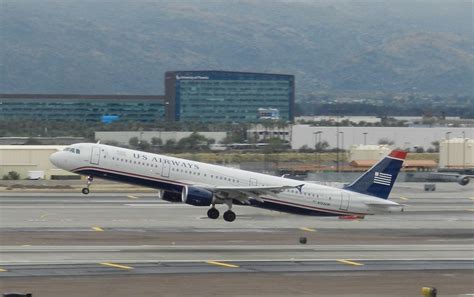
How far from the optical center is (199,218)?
65562 millimetres

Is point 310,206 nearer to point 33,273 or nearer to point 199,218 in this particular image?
point 199,218

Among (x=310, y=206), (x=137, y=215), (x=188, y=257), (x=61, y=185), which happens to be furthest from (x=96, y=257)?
(x=61, y=185)

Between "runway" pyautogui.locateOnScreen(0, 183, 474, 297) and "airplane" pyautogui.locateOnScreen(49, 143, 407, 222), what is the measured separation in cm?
162

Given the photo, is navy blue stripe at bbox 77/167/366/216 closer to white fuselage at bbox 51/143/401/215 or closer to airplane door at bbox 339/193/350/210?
white fuselage at bbox 51/143/401/215

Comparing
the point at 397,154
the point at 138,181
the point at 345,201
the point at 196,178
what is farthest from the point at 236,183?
the point at 397,154

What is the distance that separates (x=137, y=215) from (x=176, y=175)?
11083 millimetres

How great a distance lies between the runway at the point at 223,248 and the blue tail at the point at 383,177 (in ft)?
8.01

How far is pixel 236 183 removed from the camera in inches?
2288

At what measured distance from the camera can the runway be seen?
40562mm

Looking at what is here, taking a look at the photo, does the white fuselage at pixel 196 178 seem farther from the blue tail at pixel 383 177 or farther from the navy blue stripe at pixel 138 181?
the blue tail at pixel 383 177

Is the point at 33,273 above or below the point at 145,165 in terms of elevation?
below

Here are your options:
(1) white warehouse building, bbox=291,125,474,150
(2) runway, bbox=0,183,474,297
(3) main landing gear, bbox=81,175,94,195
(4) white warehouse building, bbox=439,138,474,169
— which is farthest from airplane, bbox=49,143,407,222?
(1) white warehouse building, bbox=291,125,474,150

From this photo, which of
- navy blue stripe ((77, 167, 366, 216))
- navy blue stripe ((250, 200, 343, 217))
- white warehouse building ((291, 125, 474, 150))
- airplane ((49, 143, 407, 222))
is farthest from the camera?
white warehouse building ((291, 125, 474, 150))

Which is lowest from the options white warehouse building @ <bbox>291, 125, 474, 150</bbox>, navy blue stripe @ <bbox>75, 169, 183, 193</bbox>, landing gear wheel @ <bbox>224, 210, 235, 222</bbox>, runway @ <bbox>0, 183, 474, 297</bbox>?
runway @ <bbox>0, 183, 474, 297</bbox>
